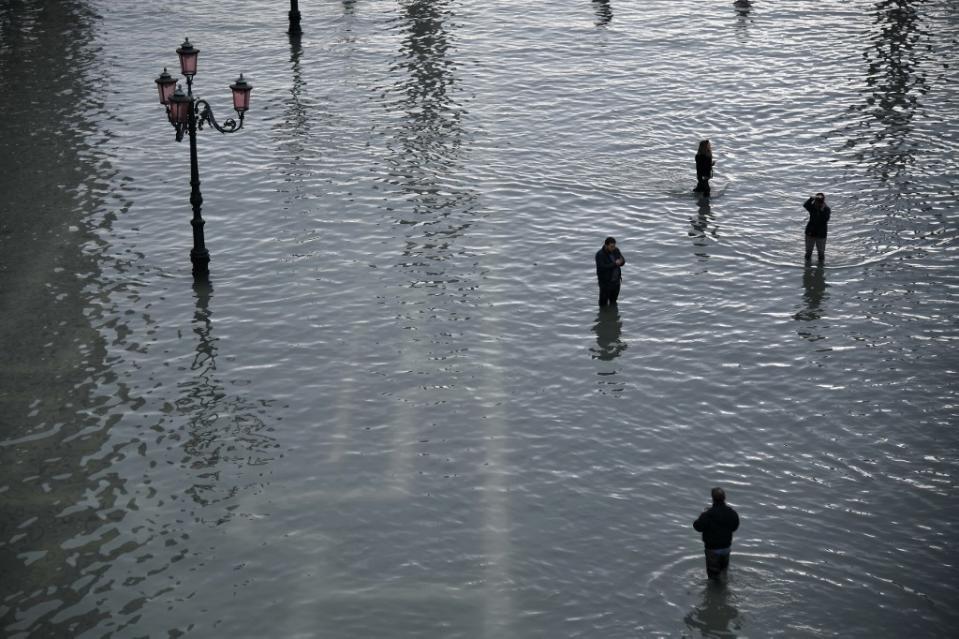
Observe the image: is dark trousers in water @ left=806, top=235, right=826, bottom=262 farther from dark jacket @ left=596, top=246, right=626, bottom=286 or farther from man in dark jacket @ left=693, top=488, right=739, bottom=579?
man in dark jacket @ left=693, top=488, right=739, bottom=579

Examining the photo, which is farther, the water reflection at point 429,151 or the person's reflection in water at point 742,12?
the person's reflection in water at point 742,12

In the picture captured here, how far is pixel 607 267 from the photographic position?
81.0 feet

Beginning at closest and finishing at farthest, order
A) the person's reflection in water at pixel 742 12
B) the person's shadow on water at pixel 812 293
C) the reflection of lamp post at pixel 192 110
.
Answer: the person's shadow on water at pixel 812 293
the reflection of lamp post at pixel 192 110
the person's reflection in water at pixel 742 12

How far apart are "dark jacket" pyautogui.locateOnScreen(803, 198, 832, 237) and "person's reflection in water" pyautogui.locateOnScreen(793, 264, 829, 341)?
82 cm

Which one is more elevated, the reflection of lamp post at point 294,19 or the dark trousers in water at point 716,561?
the reflection of lamp post at point 294,19

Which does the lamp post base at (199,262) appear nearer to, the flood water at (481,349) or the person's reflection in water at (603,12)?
the flood water at (481,349)

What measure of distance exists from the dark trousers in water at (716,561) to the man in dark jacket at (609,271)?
29.1ft

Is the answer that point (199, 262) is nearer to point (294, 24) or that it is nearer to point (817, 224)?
point (817, 224)

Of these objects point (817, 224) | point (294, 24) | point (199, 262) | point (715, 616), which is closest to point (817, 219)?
point (817, 224)

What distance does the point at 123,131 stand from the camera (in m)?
35.7

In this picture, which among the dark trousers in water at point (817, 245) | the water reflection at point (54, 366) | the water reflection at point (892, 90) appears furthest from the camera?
the water reflection at point (892, 90)

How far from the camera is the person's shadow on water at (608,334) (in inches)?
931

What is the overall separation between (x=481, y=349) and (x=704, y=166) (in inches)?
376

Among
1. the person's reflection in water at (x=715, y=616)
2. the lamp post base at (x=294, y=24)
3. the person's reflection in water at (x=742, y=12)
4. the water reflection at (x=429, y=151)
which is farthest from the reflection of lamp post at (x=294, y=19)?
the person's reflection in water at (x=715, y=616)
